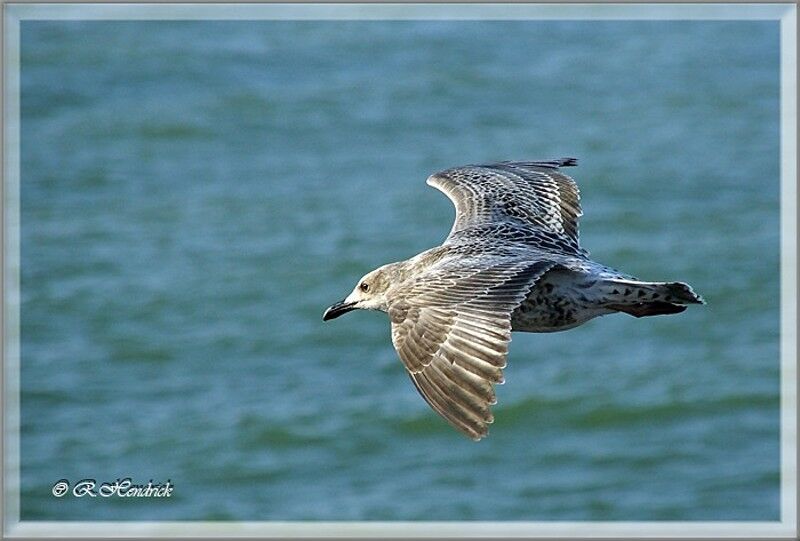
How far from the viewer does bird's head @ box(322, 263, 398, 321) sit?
7418 millimetres

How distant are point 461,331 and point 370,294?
3.73 ft

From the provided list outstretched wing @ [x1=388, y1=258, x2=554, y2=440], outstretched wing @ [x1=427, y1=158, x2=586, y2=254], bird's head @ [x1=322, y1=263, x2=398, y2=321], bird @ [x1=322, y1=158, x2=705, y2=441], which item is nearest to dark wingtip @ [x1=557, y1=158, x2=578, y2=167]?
outstretched wing @ [x1=427, y1=158, x2=586, y2=254]

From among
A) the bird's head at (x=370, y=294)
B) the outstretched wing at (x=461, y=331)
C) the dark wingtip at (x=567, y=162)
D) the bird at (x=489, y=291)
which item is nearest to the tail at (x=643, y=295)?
the bird at (x=489, y=291)

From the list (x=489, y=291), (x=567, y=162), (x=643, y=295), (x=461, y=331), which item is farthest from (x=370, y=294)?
(x=567, y=162)

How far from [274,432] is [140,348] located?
10.6 ft

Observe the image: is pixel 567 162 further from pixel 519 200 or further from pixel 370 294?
pixel 370 294

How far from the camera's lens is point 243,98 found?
24.6 meters

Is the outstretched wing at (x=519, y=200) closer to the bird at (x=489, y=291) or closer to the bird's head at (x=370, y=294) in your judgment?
the bird at (x=489, y=291)

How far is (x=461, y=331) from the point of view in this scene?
254 inches

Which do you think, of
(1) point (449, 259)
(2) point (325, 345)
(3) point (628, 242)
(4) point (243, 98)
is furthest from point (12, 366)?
(4) point (243, 98)

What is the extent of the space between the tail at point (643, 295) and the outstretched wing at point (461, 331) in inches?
13.6

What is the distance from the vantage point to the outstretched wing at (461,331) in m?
6.14

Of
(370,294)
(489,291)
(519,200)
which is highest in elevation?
(489,291)

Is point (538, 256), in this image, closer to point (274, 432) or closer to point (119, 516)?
point (119, 516)
